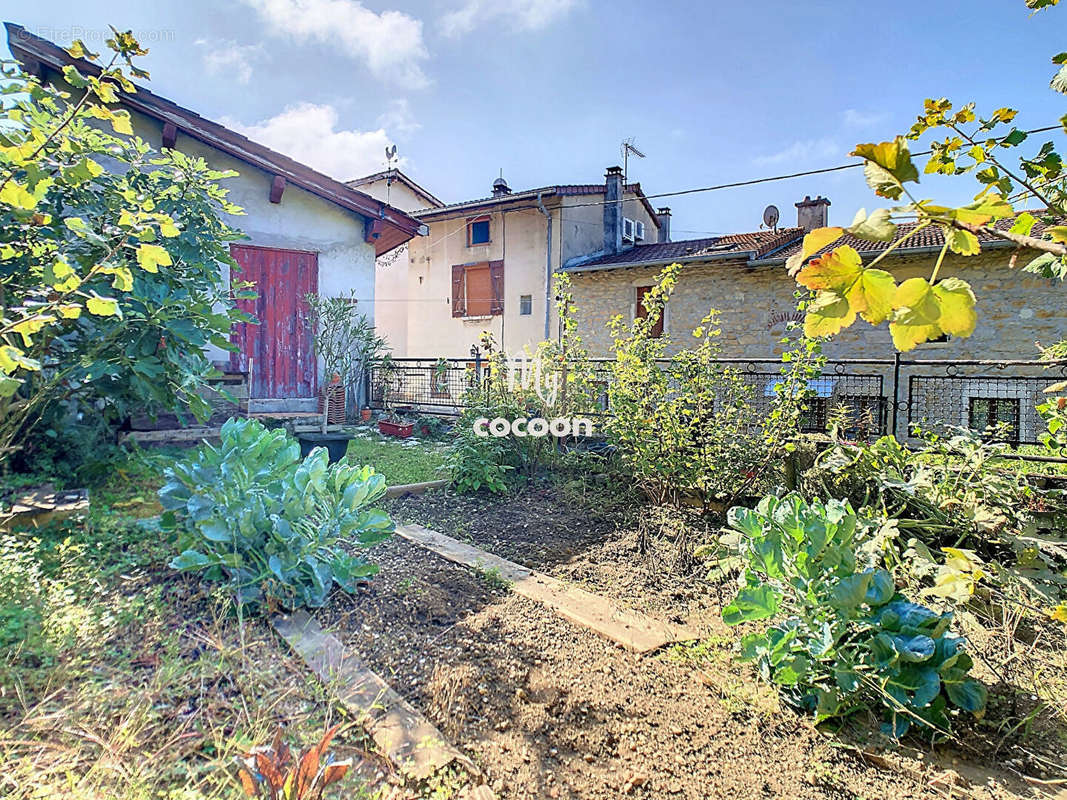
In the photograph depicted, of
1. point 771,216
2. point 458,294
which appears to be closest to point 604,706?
point 458,294

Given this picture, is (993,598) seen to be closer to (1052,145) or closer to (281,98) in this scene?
(1052,145)

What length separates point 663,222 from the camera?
18016mm

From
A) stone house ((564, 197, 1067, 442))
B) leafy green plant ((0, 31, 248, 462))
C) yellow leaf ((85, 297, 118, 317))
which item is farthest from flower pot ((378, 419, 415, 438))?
yellow leaf ((85, 297, 118, 317))

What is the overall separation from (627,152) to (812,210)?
5.03 meters

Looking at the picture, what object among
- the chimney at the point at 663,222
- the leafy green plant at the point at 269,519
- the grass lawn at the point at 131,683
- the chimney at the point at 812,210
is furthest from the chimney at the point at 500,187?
the grass lawn at the point at 131,683

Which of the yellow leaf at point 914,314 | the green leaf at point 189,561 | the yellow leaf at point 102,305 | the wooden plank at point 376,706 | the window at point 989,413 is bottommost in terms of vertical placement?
the wooden plank at point 376,706

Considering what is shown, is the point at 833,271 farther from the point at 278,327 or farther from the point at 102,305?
the point at 278,327

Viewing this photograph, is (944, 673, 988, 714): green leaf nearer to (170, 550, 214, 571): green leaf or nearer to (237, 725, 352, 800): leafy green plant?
(237, 725, 352, 800): leafy green plant

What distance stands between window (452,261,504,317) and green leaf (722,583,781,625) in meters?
13.5

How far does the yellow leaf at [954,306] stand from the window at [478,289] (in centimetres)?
1454

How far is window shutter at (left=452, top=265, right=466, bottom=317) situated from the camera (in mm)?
15633

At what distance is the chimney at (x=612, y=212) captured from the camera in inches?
562

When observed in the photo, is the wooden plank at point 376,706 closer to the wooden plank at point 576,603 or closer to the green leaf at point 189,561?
the green leaf at point 189,561

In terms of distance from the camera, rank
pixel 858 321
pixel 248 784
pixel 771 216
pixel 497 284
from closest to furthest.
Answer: pixel 248 784 < pixel 858 321 < pixel 497 284 < pixel 771 216
